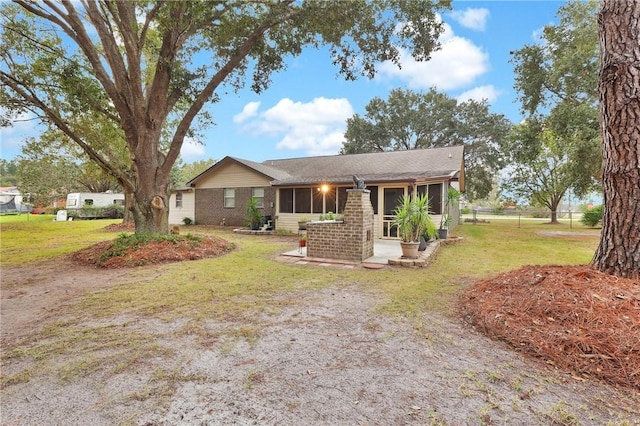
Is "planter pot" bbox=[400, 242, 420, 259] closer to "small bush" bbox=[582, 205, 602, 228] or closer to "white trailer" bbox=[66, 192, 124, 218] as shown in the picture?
"small bush" bbox=[582, 205, 602, 228]

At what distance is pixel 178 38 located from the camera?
804 cm

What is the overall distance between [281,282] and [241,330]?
2.08 meters

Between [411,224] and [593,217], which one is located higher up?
[411,224]

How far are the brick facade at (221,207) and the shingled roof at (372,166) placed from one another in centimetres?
154

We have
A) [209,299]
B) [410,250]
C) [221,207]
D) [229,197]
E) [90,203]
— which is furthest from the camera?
[90,203]

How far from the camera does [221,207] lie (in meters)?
17.1

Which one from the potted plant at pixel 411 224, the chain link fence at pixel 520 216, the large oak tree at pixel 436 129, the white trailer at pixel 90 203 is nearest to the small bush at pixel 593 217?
the chain link fence at pixel 520 216

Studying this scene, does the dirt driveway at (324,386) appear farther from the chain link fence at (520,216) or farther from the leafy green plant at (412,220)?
the chain link fence at (520,216)

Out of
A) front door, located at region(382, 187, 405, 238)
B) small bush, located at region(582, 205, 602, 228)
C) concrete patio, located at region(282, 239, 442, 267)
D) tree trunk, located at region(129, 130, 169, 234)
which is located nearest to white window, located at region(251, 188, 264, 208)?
front door, located at region(382, 187, 405, 238)

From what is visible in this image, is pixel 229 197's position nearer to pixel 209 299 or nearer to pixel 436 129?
pixel 209 299

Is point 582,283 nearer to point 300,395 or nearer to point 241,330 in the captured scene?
point 300,395

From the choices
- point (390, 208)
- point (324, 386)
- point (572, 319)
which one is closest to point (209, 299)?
point (324, 386)

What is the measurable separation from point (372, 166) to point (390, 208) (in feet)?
13.7

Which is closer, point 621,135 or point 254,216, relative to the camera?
point 621,135
